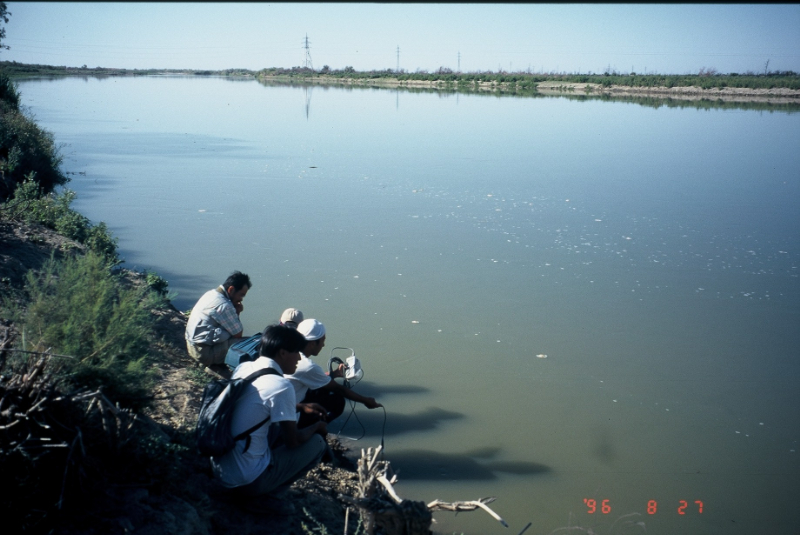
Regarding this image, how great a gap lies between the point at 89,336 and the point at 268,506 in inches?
58.9

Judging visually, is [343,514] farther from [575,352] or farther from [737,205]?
[737,205]

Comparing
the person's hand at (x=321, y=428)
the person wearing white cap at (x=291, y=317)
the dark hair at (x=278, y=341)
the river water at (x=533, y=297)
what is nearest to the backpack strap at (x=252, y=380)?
the dark hair at (x=278, y=341)

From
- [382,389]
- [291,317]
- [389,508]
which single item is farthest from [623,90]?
[389,508]

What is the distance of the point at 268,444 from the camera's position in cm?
388

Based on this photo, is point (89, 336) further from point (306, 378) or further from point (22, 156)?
point (22, 156)

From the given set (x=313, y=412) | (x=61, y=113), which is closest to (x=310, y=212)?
(x=313, y=412)

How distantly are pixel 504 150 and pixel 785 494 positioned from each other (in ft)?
56.3

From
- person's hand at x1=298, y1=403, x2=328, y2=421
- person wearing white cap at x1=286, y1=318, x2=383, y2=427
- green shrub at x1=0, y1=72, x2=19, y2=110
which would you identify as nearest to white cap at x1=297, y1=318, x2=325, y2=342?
person wearing white cap at x1=286, y1=318, x2=383, y2=427

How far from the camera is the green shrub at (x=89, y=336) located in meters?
3.69

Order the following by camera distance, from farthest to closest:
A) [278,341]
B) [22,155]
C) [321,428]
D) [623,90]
Result: [623,90] → [22,155] → [321,428] → [278,341]

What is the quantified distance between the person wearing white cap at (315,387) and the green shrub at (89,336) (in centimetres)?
109

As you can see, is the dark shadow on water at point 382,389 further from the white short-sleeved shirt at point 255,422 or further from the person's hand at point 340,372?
the white short-sleeved shirt at point 255,422

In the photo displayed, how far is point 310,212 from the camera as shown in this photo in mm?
13031

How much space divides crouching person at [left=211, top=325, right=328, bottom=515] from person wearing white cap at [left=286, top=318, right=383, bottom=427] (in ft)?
1.74
